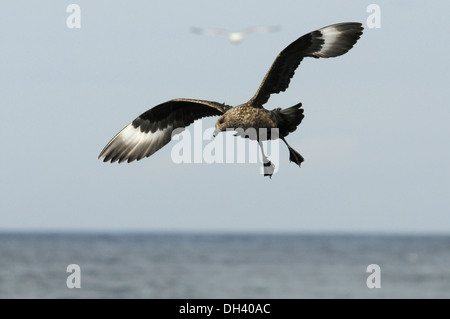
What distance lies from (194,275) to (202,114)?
37.9 m

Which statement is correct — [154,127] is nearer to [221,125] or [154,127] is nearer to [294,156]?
[221,125]

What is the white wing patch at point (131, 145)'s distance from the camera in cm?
1068

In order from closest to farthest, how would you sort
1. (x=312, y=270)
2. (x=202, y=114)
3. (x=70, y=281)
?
(x=202, y=114)
(x=70, y=281)
(x=312, y=270)

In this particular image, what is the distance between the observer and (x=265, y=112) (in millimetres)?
9867

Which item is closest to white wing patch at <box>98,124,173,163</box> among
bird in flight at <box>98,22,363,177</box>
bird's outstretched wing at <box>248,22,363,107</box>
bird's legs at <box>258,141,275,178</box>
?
bird in flight at <box>98,22,363,177</box>

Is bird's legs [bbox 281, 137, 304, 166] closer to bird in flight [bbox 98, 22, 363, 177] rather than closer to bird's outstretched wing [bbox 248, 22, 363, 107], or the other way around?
bird in flight [bbox 98, 22, 363, 177]

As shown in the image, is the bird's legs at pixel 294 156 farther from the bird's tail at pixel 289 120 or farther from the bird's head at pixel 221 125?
the bird's head at pixel 221 125

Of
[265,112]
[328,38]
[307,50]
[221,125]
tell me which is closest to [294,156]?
[265,112]

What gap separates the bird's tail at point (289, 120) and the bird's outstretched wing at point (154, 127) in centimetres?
84

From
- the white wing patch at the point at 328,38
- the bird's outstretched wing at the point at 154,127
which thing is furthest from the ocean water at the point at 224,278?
the white wing patch at the point at 328,38

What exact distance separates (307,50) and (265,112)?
41.2 inches
